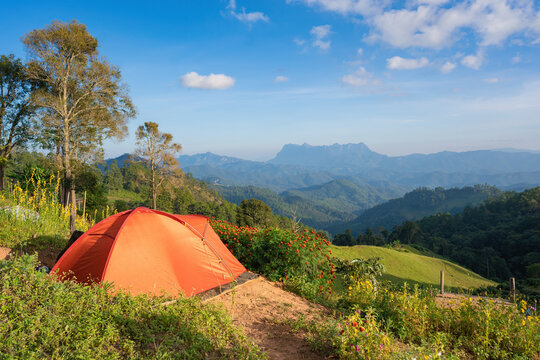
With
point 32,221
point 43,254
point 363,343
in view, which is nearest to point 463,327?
point 363,343

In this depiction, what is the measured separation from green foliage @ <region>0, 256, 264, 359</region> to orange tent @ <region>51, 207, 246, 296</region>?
0.65m

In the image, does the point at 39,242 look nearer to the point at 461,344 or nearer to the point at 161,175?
the point at 461,344

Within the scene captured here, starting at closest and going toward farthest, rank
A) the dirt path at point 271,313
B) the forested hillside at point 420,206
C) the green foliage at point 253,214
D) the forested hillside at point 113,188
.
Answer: the dirt path at point 271,313 → the forested hillside at point 113,188 → the green foliage at point 253,214 → the forested hillside at point 420,206

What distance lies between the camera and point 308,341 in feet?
14.1

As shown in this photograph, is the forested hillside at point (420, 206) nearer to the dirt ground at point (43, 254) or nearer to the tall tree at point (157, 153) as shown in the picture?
the tall tree at point (157, 153)

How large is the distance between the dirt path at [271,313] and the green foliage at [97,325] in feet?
1.58

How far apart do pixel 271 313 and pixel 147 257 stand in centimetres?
255

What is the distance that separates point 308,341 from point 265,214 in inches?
1052

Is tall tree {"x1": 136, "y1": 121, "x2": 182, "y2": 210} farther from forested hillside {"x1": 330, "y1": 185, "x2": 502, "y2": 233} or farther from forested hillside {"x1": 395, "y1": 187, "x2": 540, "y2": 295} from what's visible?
forested hillside {"x1": 330, "y1": 185, "x2": 502, "y2": 233}

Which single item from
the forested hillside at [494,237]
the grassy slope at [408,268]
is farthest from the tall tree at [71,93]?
the forested hillside at [494,237]

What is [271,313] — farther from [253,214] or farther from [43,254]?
[253,214]

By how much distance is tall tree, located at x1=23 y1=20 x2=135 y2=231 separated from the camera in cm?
1545

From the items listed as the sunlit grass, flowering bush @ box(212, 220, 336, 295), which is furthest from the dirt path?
the sunlit grass

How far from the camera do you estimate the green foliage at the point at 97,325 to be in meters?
3.10
